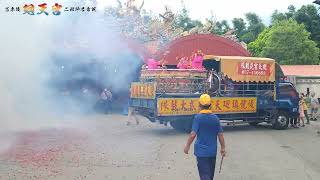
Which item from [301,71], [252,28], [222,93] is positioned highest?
[252,28]

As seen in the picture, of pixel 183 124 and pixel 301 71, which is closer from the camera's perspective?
pixel 183 124

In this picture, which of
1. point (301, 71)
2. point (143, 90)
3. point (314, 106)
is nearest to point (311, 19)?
point (301, 71)

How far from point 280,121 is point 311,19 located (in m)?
40.0

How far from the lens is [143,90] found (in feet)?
48.5

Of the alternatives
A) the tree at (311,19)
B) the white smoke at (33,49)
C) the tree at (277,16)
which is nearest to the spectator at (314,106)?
the white smoke at (33,49)

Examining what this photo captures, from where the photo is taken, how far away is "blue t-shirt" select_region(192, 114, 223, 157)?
6273 millimetres

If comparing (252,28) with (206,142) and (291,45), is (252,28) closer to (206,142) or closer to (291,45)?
(291,45)

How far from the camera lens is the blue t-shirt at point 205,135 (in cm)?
627

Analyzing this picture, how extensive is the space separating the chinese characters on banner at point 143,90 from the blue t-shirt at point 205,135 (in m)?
7.71

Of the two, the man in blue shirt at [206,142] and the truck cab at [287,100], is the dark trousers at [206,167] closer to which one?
the man in blue shirt at [206,142]

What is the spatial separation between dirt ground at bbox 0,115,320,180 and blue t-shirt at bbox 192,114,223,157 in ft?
5.90

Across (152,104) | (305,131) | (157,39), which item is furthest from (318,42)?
(152,104)

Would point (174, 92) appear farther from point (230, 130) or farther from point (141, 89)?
point (230, 130)

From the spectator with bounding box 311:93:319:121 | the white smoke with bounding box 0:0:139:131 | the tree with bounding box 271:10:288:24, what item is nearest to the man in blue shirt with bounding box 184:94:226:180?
the white smoke with bounding box 0:0:139:131
